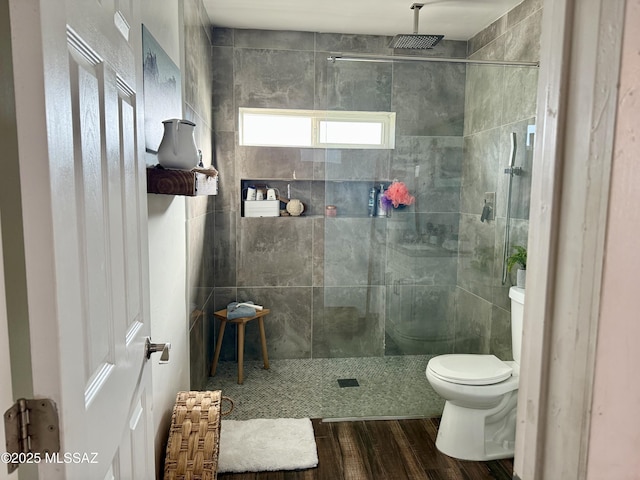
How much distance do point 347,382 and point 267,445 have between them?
734 mm

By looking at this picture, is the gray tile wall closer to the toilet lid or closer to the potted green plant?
the toilet lid

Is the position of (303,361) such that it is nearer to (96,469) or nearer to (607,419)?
(96,469)

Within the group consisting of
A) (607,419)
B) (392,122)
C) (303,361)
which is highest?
(392,122)

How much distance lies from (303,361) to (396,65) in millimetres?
2323

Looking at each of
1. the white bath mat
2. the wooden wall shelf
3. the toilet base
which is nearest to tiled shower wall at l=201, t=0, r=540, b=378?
the toilet base

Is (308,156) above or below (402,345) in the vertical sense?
above

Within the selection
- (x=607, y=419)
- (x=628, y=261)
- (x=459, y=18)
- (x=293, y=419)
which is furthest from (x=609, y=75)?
(x=459, y=18)

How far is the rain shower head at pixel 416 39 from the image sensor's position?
274cm

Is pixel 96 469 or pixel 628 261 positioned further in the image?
pixel 96 469

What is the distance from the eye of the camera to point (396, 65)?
8.58ft

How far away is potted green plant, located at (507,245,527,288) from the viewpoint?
2.43 m

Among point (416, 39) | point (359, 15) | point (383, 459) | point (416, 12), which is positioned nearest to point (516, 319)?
point (383, 459)

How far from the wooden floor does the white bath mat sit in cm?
4

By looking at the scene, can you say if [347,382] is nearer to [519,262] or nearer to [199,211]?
[519,262]
